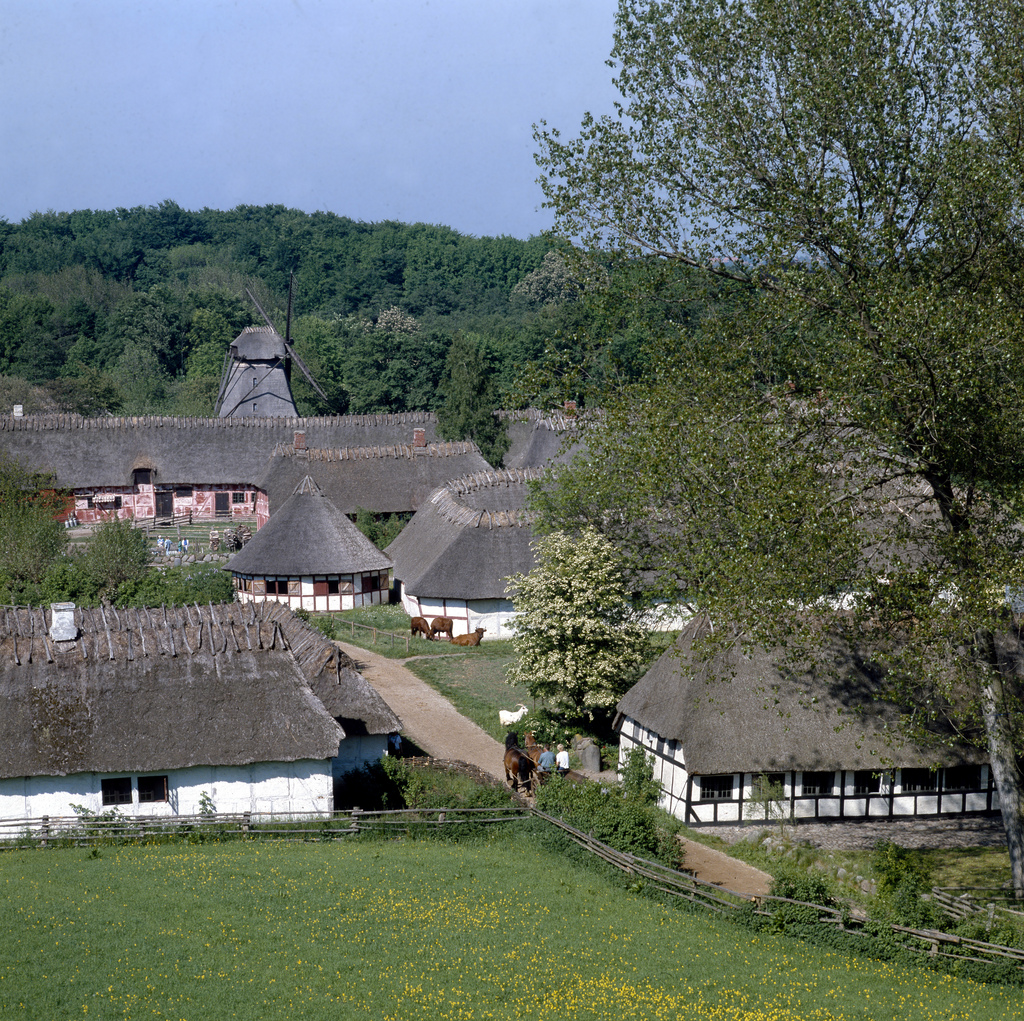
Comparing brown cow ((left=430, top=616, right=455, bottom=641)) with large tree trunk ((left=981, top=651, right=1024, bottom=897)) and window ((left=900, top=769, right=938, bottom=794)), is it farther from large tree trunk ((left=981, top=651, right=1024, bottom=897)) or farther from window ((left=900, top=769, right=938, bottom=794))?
large tree trunk ((left=981, top=651, right=1024, bottom=897))

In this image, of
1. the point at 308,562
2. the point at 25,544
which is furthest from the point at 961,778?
the point at 25,544

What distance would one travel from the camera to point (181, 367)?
113 meters

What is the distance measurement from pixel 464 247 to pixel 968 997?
473 feet

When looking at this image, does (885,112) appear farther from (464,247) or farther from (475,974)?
(464,247)

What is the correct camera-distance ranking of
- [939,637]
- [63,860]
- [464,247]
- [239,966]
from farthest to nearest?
[464,247], [63,860], [939,637], [239,966]

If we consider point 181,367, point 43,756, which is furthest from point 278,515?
point 181,367

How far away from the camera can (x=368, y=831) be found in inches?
948

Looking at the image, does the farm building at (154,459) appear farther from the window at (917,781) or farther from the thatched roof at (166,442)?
the window at (917,781)

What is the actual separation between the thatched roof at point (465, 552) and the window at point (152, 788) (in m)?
17.6

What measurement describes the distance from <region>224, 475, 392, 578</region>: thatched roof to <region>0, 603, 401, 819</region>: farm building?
18.3 m

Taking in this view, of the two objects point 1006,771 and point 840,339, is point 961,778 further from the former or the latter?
point 840,339

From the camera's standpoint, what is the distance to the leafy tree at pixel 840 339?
19312 millimetres

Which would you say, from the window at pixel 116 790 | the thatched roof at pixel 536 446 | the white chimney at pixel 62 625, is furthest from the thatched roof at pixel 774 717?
the thatched roof at pixel 536 446

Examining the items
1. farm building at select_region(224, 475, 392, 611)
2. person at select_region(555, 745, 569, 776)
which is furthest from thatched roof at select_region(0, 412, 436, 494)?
person at select_region(555, 745, 569, 776)
